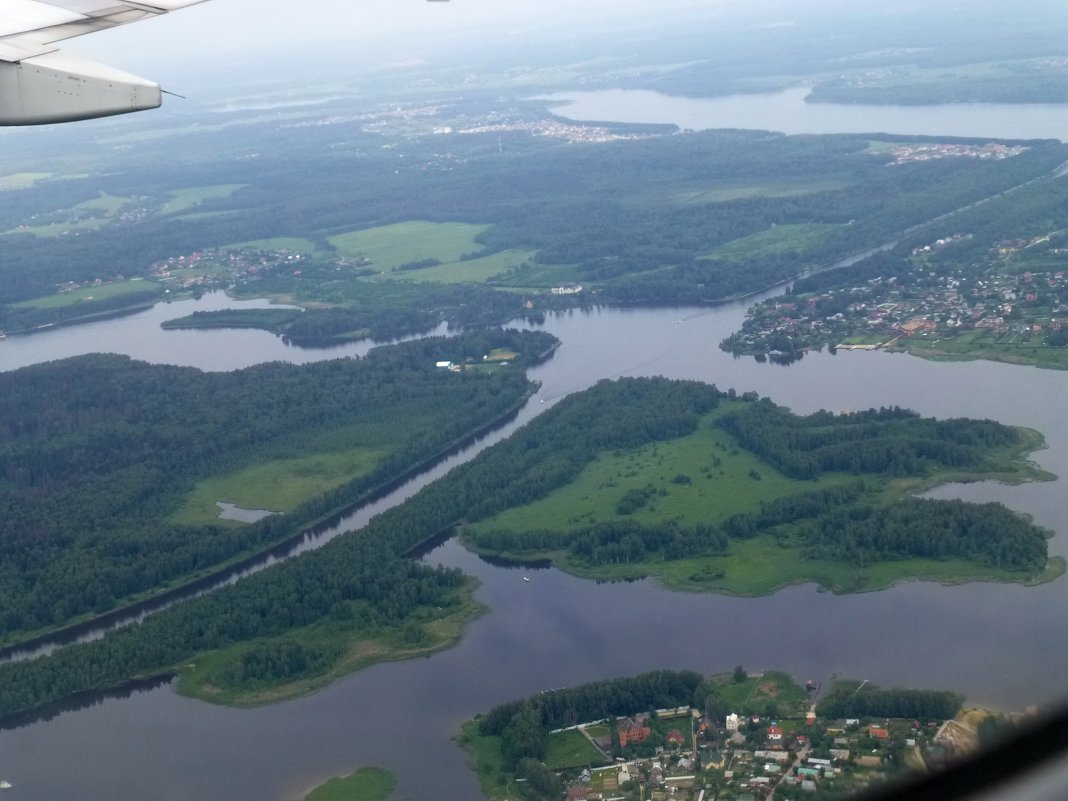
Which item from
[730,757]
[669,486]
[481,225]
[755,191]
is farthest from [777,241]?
[730,757]

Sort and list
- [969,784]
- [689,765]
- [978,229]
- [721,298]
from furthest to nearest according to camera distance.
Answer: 1. [978,229]
2. [721,298]
3. [689,765]
4. [969,784]

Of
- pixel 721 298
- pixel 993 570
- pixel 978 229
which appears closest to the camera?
pixel 993 570

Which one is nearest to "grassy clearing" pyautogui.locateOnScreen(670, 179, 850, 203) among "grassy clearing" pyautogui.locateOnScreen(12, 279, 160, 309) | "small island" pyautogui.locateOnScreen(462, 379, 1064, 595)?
"grassy clearing" pyautogui.locateOnScreen(12, 279, 160, 309)

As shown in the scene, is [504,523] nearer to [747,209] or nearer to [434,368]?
[434,368]

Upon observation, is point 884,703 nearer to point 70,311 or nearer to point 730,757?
point 730,757

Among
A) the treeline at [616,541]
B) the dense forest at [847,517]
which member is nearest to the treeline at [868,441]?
the dense forest at [847,517]

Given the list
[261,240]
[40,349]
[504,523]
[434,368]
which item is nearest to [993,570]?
[504,523]
